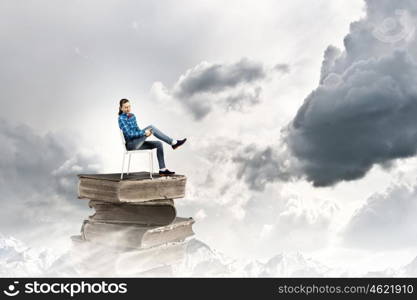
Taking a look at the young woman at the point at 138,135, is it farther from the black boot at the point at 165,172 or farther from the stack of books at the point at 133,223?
the stack of books at the point at 133,223

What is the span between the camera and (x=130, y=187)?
22.7ft

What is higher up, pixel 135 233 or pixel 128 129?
pixel 128 129

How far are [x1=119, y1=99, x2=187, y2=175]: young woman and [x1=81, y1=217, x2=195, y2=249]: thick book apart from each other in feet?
2.79

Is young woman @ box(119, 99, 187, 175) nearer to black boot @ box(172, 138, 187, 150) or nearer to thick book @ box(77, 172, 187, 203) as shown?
black boot @ box(172, 138, 187, 150)

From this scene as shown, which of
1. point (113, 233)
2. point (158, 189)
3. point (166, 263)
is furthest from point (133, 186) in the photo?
point (166, 263)

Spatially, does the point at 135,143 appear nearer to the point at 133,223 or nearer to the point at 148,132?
the point at 148,132

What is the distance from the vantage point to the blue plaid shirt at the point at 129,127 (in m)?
7.34

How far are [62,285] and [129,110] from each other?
8.71 ft

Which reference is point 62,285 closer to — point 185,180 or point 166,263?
point 166,263

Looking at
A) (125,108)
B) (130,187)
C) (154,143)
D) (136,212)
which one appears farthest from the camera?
(136,212)

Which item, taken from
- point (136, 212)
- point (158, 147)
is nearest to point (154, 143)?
point (158, 147)

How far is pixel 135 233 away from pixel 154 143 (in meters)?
1.37

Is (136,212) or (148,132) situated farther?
(136,212)

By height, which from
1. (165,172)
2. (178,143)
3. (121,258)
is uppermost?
(178,143)
